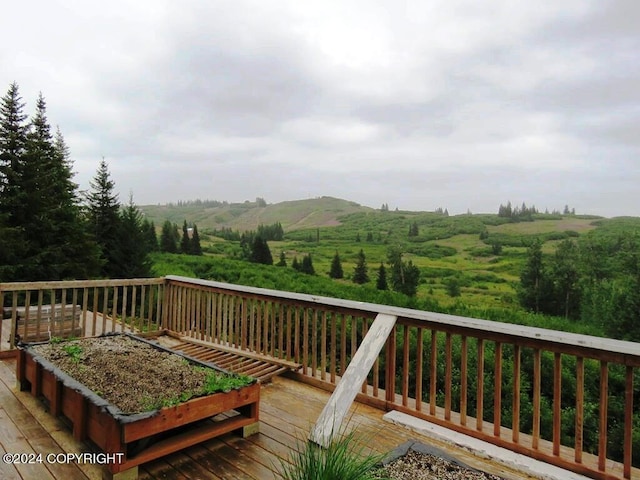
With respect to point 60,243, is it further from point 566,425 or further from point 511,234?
point 511,234

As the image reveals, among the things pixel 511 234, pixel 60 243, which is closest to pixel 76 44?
pixel 60 243

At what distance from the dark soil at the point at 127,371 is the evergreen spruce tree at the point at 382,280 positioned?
2627 cm

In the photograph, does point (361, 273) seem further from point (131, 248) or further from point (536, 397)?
point (536, 397)

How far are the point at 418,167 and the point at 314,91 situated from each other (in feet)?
63.7

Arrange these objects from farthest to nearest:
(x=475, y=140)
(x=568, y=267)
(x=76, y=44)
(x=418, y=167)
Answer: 1. (x=418, y=167)
2. (x=475, y=140)
3. (x=568, y=267)
4. (x=76, y=44)

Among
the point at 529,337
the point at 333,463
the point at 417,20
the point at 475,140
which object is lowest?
the point at 333,463

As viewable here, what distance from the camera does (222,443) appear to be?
2455mm

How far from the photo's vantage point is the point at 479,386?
8.50 ft

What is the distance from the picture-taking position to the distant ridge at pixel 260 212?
60.9 m

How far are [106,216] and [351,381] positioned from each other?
19520 mm

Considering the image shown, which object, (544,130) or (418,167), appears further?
(418,167)

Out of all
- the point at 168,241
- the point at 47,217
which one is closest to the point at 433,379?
the point at 47,217

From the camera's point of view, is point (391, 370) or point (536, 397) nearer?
point (536, 397)

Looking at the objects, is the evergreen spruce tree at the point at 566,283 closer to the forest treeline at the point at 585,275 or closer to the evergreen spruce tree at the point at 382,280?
the forest treeline at the point at 585,275
